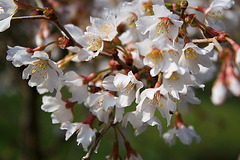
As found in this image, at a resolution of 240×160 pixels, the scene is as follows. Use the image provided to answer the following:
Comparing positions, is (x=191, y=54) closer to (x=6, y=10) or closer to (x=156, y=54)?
(x=156, y=54)

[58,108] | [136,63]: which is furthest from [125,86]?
[58,108]

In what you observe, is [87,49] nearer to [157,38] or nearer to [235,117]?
[157,38]

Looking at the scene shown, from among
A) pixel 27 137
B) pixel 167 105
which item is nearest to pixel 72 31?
pixel 167 105

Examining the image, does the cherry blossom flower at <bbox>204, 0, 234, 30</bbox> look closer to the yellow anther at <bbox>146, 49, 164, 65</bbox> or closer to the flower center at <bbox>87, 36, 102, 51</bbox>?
the yellow anther at <bbox>146, 49, 164, 65</bbox>

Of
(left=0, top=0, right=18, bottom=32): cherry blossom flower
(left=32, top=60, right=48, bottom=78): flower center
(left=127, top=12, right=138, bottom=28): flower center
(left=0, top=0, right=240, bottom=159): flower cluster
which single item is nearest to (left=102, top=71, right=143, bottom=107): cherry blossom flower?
(left=0, top=0, right=240, bottom=159): flower cluster

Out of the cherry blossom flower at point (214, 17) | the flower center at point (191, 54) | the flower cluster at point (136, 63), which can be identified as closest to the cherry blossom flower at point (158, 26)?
the flower cluster at point (136, 63)
